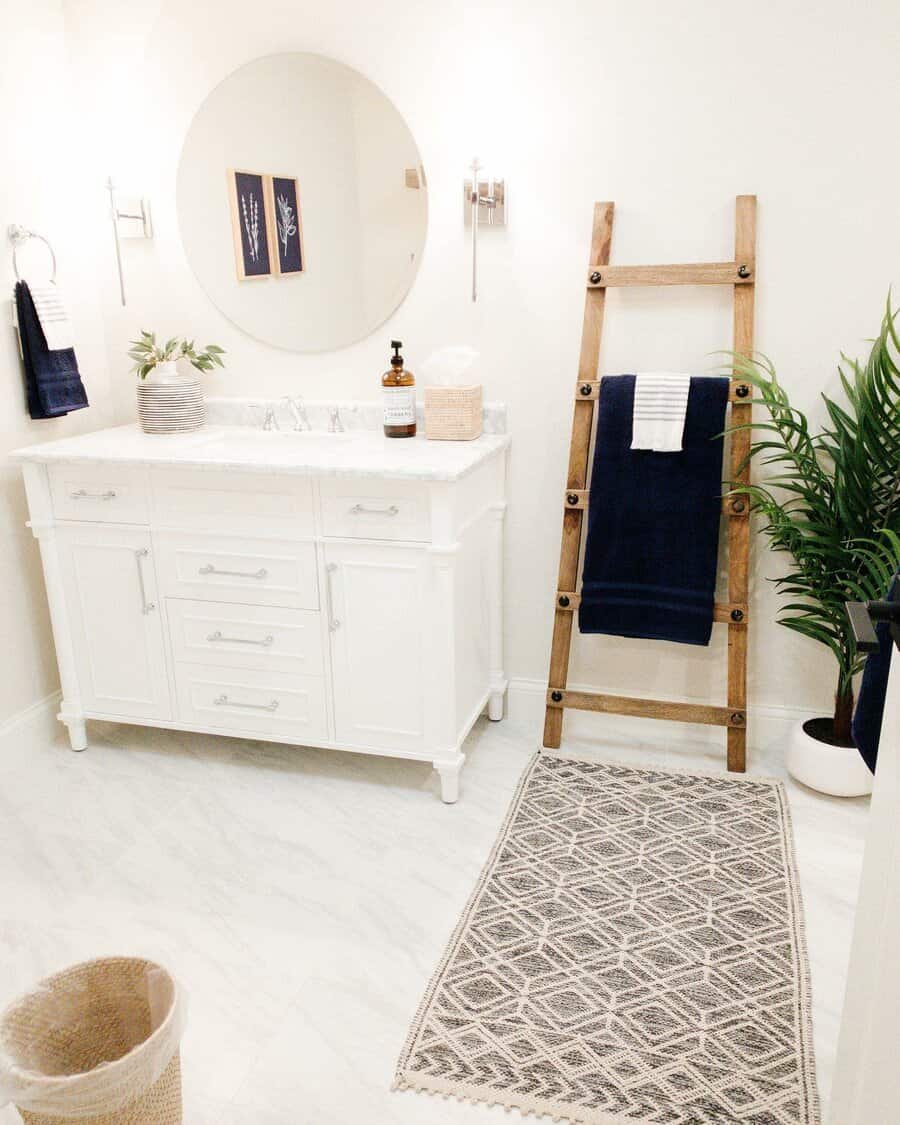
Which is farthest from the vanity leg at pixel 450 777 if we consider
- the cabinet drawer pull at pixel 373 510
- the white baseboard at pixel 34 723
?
the white baseboard at pixel 34 723

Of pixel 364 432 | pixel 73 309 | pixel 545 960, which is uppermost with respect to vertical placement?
pixel 73 309

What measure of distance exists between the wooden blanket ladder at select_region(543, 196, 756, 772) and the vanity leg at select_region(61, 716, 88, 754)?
4.49 feet

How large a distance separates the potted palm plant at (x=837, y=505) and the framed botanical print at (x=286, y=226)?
130cm

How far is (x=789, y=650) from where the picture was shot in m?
2.76

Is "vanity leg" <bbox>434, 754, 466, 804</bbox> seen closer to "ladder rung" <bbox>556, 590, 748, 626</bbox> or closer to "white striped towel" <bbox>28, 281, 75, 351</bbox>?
"ladder rung" <bbox>556, 590, 748, 626</bbox>

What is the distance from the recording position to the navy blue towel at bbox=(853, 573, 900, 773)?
1110 mm

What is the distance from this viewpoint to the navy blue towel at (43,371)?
2699 millimetres

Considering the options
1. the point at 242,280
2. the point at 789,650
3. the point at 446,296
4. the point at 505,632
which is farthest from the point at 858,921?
the point at 242,280

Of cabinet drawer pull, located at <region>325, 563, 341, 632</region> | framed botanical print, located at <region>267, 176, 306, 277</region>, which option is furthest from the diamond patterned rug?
framed botanical print, located at <region>267, 176, 306, 277</region>

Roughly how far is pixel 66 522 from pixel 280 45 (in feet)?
4.75

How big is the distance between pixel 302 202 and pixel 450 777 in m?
1.67

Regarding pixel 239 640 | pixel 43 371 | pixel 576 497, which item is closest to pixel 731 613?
pixel 576 497

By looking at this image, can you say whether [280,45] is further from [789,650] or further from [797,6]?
[789,650]

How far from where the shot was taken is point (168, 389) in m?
2.82
